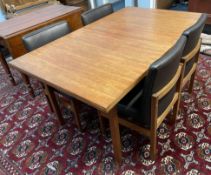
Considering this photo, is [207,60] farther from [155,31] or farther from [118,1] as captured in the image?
[118,1]

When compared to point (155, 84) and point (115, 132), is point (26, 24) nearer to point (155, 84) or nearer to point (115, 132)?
point (115, 132)

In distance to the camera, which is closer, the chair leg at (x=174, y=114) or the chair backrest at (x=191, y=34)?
the chair backrest at (x=191, y=34)

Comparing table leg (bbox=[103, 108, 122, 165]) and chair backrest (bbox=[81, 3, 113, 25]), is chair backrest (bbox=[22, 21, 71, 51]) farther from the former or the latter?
table leg (bbox=[103, 108, 122, 165])

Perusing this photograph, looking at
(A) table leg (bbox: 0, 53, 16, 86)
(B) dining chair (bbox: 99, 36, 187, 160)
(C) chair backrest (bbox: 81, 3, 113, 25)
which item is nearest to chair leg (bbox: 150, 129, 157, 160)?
(B) dining chair (bbox: 99, 36, 187, 160)

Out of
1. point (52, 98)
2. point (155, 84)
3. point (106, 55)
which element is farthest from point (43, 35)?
point (155, 84)

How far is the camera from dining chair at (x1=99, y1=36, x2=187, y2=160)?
1015 mm

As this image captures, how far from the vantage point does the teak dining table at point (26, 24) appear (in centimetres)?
211

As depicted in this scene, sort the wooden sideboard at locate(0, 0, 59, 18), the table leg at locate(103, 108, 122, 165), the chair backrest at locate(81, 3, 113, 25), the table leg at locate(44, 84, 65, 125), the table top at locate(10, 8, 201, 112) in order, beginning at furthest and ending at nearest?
the wooden sideboard at locate(0, 0, 59, 18)
the chair backrest at locate(81, 3, 113, 25)
the table leg at locate(44, 84, 65, 125)
the table leg at locate(103, 108, 122, 165)
the table top at locate(10, 8, 201, 112)

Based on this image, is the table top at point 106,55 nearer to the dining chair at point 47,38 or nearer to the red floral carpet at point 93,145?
the dining chair at point 47,38

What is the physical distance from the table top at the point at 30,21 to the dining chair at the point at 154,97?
1.52 m

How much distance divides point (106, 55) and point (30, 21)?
150cm

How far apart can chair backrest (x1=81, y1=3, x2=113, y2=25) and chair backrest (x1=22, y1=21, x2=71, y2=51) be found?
0.23m

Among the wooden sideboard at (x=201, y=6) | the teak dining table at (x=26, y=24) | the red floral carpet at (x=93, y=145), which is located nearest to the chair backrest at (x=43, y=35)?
the teak dining table at (x=26, y=24)

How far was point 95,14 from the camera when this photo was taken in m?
2.11
